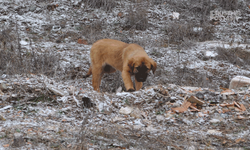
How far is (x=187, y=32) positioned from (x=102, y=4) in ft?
11.4

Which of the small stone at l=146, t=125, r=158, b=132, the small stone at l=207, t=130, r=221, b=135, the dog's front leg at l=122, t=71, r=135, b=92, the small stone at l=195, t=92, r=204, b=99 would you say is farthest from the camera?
the dog's front leg at l=122, t=71, r=135, b=92

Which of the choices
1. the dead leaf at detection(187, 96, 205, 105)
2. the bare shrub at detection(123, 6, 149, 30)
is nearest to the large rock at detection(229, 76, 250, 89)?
the dead leaf at detection(187, 96, 205, 105)

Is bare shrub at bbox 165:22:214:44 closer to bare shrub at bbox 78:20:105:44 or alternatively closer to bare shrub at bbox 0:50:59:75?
bare shrub at bbox 78:20:105:44

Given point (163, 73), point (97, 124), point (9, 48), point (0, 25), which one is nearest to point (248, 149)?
point (97, 124)

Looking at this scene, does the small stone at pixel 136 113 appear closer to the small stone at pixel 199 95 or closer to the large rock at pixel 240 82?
the small stone at pixel 199 95

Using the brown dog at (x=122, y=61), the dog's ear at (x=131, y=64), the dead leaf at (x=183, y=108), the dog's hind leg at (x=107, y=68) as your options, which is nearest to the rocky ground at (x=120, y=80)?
the dead leaf at (x=183, y=108)

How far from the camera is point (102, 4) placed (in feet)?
34.3

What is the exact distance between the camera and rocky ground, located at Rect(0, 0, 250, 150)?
323 centimetres

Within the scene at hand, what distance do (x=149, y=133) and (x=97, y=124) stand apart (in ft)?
2.27

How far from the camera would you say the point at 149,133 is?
3.40m

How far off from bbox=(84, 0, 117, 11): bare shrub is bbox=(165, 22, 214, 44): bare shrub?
2425mm

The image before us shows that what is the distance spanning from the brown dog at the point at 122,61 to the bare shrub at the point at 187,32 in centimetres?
340

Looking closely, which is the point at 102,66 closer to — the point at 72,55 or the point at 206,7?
the point at 72,55

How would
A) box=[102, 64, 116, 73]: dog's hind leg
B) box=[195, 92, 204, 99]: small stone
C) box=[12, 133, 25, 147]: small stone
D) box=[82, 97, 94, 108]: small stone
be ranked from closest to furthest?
box=[12, 133, 25, 147]: small stone
box=[82, 97, 94, 108]: small stone
box=[195, 92, 204, 99]: small stone
box=[102, 64, 116, 73]: dog's hind leg
